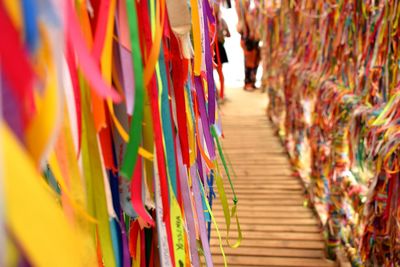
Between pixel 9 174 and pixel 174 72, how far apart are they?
301 mm

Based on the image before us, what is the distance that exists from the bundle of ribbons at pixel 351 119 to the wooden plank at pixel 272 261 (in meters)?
0.07

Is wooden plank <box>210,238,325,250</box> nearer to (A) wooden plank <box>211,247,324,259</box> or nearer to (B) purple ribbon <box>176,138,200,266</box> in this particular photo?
(A) wooden plank <box>211,247,324,259</box>

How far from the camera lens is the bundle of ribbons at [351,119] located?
1121 millimetres

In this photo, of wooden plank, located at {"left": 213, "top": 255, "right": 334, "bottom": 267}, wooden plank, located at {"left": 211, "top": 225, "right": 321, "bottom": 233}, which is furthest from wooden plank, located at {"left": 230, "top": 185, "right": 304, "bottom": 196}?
wooden plank, located at {"left": 213, "top": 255, "right": 334, "bottom": 267}

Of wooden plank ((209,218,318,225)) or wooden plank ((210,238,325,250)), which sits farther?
wooden plank ((209,218,318,225))

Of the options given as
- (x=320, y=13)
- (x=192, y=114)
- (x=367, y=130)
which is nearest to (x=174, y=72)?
(x=192, y=114)

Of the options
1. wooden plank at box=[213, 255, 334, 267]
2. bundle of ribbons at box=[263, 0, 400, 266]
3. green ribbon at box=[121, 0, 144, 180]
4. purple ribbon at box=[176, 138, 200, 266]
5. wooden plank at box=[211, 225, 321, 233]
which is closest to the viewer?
green ribbon at box=[121, 0, 144, 180]

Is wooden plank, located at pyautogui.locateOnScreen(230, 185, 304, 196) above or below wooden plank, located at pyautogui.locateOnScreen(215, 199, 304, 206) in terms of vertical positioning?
below

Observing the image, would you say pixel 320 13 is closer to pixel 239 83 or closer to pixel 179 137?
pixel 179 137

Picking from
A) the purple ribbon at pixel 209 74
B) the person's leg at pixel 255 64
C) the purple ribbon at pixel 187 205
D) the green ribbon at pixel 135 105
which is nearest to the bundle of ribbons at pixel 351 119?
the purple ribbon at pixel 209 74

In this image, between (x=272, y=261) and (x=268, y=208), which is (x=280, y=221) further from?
(x=272, y=261)

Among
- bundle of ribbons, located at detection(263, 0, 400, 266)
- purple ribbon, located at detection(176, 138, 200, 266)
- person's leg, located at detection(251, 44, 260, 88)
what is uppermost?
purple ribbon, located at detection(176, 138, 200, 266)

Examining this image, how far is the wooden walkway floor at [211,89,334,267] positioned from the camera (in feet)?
5.71

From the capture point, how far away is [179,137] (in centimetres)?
49
